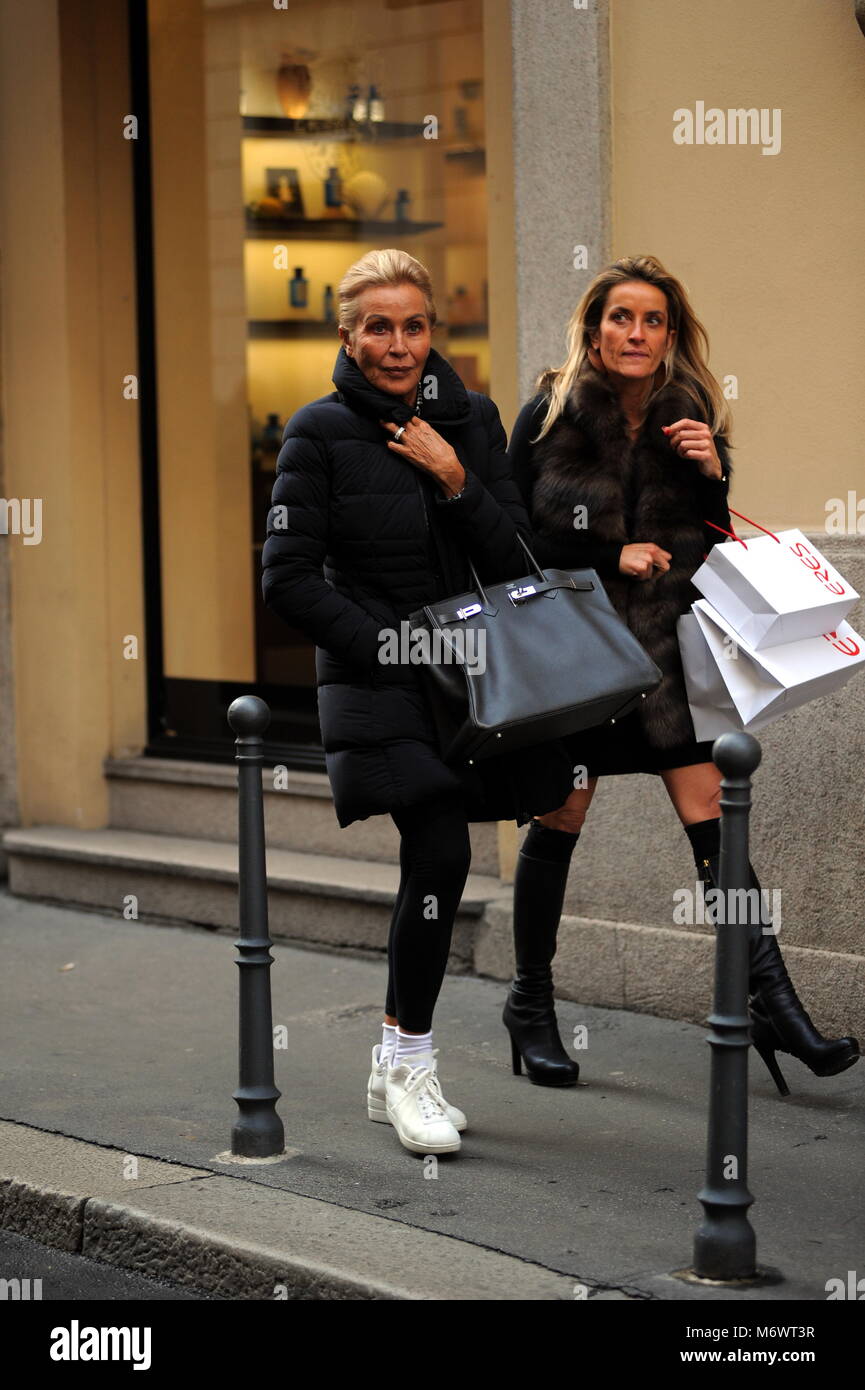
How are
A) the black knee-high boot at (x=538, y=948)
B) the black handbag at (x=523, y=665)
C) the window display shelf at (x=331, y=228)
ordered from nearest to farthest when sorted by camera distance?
the black handbag at (x=523, y=665)
the black knee-high boot at (x=538, y=948)
the window display shelf at (x=331, y=228)

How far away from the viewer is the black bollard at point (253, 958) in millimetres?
4508

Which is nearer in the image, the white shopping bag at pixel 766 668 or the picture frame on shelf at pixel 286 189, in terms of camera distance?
the white shopping bag at pixel 766 668

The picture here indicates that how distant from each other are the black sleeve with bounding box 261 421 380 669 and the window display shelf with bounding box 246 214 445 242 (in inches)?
135

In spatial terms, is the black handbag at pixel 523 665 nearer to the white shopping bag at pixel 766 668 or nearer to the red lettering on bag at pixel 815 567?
the white shopping bag at pixel 766 668

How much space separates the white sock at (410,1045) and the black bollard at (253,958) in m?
0.31

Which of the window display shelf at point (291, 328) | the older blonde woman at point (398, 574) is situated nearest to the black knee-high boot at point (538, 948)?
the older blonde woman at point (398, 574)

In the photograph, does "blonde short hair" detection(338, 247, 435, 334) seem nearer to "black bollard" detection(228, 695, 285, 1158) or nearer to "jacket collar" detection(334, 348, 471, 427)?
"jacket collar" detection(334, 348, 471, 427)

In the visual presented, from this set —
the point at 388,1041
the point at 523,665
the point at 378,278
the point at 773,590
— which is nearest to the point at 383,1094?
the point at 388,1041

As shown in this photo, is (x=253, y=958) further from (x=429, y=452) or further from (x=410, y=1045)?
(x=429, y=452)

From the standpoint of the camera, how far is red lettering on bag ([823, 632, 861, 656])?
15.5ft

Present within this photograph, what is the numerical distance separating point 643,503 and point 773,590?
50cm

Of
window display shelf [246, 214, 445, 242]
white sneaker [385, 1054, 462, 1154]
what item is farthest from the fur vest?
window display shelf [246, 214, 445, 242]

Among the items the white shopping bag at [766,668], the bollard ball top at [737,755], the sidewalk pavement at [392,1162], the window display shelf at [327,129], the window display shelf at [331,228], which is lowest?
the sidewalk pavement at [392,1162]

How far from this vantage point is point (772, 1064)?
16.7 ft
